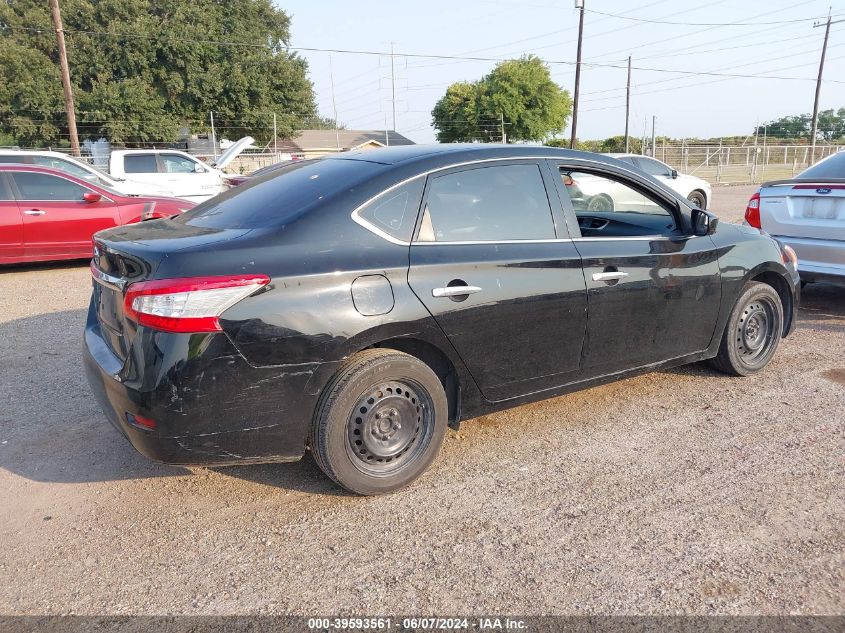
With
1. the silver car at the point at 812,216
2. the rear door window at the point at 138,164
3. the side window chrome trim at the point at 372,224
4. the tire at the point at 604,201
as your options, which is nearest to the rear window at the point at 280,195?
the side window chrome trim at the point at 372,224

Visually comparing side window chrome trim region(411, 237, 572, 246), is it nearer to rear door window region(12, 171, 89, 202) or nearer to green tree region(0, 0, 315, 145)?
rear door window region(12, 171, 89, 202)

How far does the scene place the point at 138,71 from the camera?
39344mm

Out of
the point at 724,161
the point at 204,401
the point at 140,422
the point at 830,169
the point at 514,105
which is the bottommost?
the point at 140,422

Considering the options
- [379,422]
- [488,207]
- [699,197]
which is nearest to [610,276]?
[488,207]

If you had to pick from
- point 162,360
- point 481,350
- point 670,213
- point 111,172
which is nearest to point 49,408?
point 162,360

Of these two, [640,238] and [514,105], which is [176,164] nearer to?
[640,238]

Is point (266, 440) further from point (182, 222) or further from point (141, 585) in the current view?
point (182, 222)

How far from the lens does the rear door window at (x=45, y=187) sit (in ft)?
29.1

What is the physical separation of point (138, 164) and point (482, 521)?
15.8 meters

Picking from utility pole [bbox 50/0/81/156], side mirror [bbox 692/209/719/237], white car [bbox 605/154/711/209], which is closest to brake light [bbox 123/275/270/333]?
side mirror [bbox 692/209/719/237]

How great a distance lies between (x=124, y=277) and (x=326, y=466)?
1.22 meters

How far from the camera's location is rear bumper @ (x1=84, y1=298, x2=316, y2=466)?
2686 mm

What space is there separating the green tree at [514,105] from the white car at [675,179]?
131ft

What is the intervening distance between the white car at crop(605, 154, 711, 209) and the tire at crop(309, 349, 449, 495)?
12.2 meters
